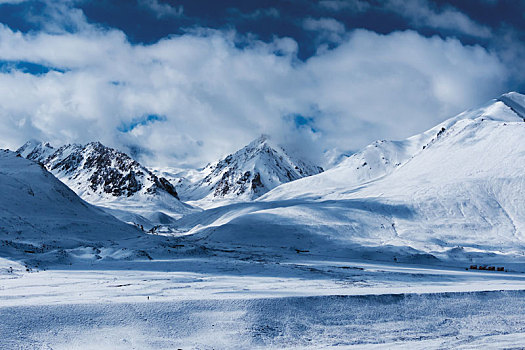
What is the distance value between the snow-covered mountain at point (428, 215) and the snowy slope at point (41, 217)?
13891 millimetres

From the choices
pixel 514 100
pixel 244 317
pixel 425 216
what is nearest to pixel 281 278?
pixel 244 317

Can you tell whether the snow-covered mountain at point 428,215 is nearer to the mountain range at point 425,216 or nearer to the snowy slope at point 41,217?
the mountain range at point 425,216

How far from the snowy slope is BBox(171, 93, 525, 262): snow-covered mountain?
13891 mm

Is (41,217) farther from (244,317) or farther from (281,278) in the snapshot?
(244,317)

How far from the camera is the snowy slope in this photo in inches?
1413

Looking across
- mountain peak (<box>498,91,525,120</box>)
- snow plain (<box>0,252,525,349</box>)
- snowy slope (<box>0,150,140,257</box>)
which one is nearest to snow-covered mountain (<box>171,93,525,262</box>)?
snowy slope (<box>0,150,140,257</box>)

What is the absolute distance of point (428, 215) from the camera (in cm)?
5828

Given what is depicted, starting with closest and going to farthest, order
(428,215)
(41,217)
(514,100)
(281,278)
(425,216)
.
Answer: (281,278), (41,217), (425,216), (428,215), (514,100)

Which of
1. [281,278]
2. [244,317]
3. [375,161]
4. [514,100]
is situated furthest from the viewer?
[375,161]

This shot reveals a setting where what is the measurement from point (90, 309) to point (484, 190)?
210 feet

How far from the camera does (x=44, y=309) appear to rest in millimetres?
11438

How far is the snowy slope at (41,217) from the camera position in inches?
1413

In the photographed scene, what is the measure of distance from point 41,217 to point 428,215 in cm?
4811

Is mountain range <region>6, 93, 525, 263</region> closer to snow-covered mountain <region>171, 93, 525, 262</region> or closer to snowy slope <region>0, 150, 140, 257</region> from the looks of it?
snow-covered mountain <region>171, 93, 525, 262</region>
